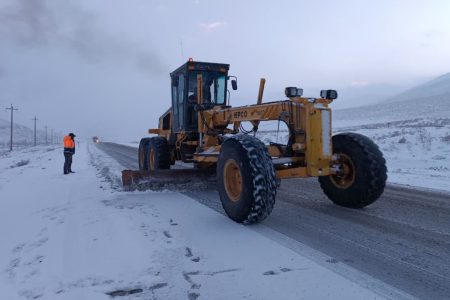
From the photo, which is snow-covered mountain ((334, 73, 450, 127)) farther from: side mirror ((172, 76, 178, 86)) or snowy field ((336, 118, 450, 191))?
side mirror ((172, 76, 178, 86))

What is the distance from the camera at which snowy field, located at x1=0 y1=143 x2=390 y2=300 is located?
3.69 m

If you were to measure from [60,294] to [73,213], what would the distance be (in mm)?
3621

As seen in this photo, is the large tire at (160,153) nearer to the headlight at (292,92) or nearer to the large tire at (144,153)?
the large tire at (144,153)

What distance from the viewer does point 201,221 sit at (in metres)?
6.30

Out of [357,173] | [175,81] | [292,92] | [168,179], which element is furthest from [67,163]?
[357,173]

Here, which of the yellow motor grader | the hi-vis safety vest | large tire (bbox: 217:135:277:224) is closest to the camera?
large tire (bbox: 217:135:277:224)

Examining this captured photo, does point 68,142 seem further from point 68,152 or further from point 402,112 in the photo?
point 402,112

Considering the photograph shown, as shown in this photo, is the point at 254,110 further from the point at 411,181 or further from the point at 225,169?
the point at 411,181

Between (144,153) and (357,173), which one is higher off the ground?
(144,153)

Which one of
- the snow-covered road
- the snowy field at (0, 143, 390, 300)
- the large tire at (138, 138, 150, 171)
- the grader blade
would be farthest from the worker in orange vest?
the snow-covered road

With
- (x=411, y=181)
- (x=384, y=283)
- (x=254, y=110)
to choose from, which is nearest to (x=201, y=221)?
(x=254, y=110)

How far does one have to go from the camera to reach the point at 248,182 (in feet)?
18.6

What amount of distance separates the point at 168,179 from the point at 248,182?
4051 mm

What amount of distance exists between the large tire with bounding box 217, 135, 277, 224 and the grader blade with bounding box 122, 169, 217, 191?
120 inches
